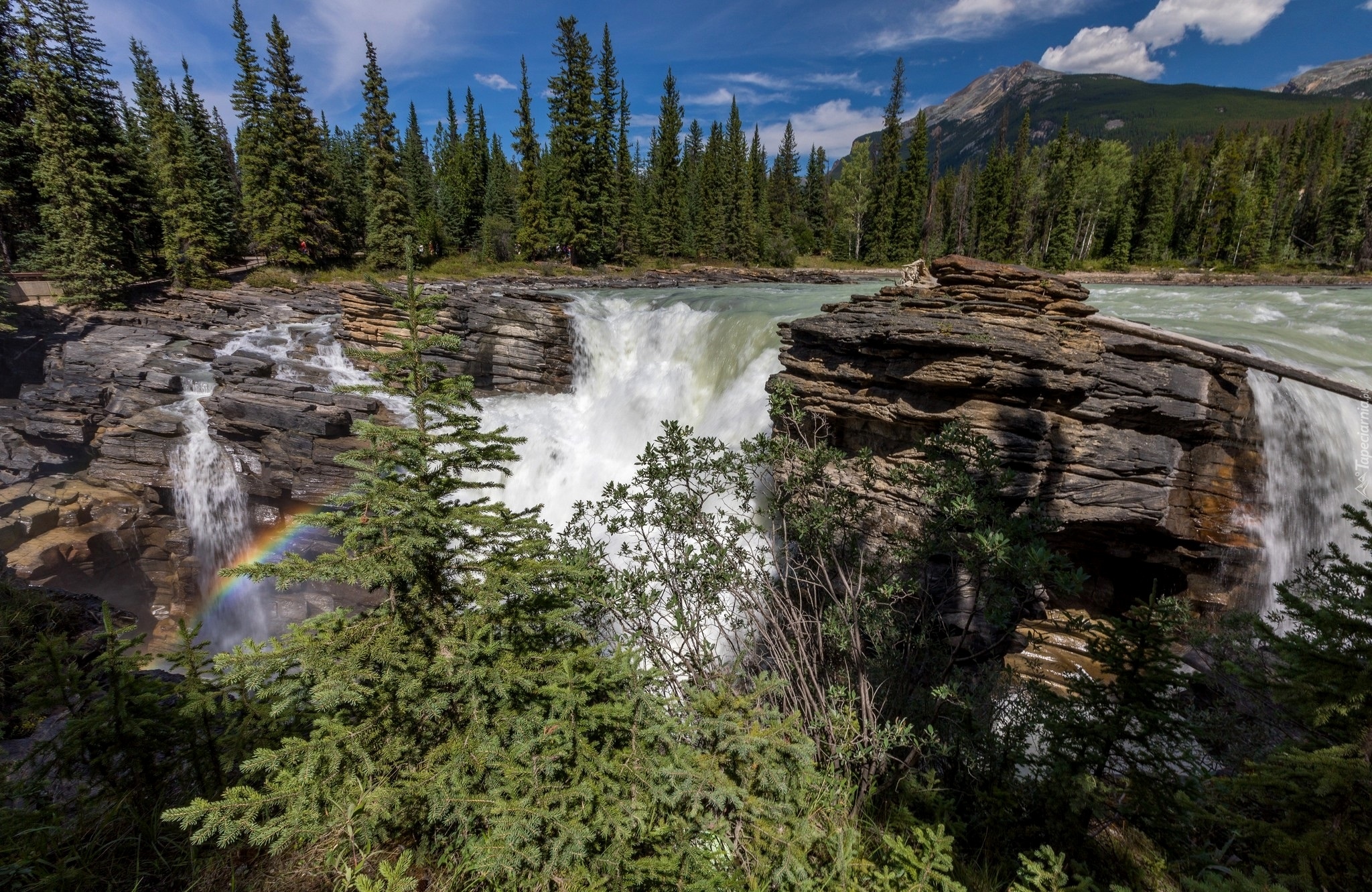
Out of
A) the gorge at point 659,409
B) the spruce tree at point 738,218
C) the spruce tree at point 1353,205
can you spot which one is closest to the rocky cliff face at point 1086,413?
the gorge at point 659,409

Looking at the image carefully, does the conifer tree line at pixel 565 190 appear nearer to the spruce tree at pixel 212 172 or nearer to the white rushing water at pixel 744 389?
the spruce tree at pixel 212 172

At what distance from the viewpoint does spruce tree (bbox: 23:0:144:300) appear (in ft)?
70.1

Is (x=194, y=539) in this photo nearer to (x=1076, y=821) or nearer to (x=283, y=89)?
(x=1076, y=821)

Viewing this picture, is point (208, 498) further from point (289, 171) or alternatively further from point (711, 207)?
point (711, 207)

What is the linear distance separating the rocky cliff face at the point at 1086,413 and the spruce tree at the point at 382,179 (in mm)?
31268

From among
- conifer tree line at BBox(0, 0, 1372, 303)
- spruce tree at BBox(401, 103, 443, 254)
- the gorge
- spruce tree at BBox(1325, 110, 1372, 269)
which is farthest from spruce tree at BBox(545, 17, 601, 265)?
spruce tree at BBox(1325, 110, 1372, 269)

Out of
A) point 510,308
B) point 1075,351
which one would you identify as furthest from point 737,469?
point 510,308

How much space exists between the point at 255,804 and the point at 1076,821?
4.81m

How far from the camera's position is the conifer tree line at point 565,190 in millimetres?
22812

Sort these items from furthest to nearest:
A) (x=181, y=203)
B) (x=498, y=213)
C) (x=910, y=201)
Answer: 1. (x=910, y=201)
2. (x=498, y=213)
3. (x=181, y=203)

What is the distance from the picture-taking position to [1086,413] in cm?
780

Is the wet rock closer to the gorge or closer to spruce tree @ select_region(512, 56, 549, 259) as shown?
the gorge

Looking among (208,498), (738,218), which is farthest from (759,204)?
(208,498)

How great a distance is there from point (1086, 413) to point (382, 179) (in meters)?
36.1
